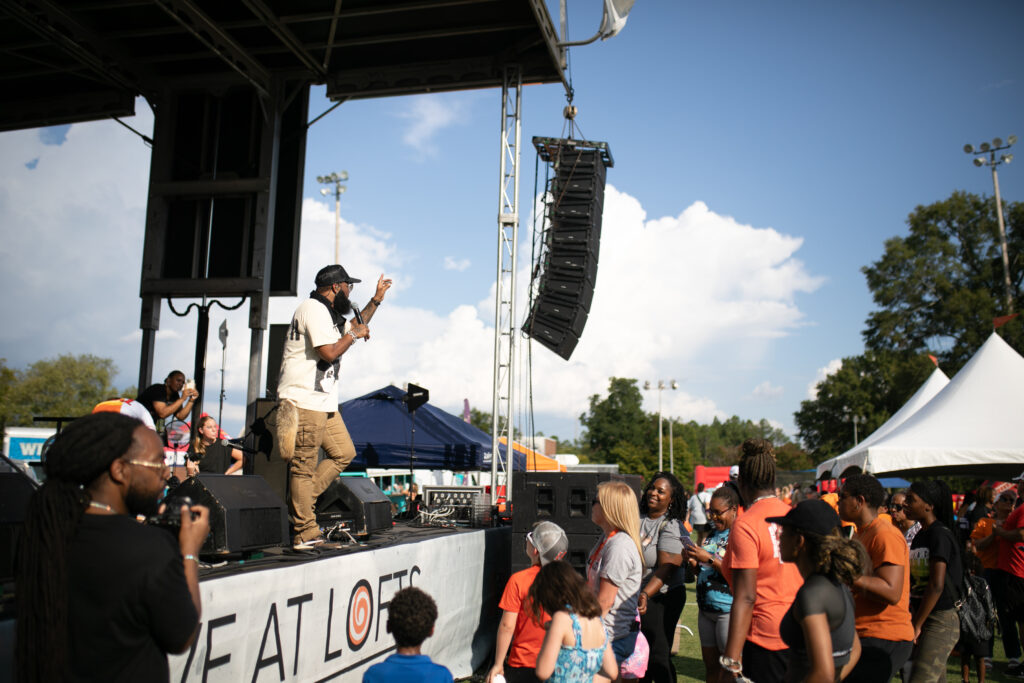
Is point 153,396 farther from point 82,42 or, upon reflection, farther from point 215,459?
point 82,42

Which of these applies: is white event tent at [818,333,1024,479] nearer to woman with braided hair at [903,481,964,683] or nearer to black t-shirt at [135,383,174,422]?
woman with braided hair at [903,481,964,683]

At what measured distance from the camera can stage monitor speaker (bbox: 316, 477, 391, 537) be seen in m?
5.51

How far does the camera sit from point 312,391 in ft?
15.8

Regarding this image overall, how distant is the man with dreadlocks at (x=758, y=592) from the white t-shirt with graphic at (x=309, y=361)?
2.75m

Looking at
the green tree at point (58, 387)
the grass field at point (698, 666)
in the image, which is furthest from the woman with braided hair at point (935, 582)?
the green tree at point (58, 387)

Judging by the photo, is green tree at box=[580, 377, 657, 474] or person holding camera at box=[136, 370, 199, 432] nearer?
person holding camera at box=[136, 370, 199, 432]

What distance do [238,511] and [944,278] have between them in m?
37.1

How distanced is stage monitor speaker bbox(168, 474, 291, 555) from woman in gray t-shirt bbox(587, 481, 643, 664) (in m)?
1.89

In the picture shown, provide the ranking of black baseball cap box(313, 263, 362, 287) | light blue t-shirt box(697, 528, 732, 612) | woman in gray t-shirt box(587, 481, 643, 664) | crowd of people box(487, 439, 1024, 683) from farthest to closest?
black baseball cap box(313, 263, 362, 287) < light blue t-shirt box(697, 528, 732, 612) < woman in gray t-shirt box(587, 481, 643, 664) < crowd of people box(487, 439, 1024, 683)

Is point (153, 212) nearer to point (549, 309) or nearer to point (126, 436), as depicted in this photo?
point (549, 309)

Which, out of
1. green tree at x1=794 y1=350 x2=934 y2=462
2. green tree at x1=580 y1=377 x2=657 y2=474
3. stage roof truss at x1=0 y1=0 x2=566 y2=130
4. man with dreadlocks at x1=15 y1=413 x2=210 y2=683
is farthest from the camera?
green tree at x1=580 y1=377 x2=657 y2=474

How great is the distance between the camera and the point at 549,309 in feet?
31.4

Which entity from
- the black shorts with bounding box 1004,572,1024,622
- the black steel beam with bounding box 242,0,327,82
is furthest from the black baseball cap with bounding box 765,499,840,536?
the black steel beam with bounding box 242,0,327,82

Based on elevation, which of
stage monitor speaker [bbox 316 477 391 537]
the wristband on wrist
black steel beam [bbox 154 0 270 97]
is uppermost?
black steel beam [bbox 154 0 270 97]
